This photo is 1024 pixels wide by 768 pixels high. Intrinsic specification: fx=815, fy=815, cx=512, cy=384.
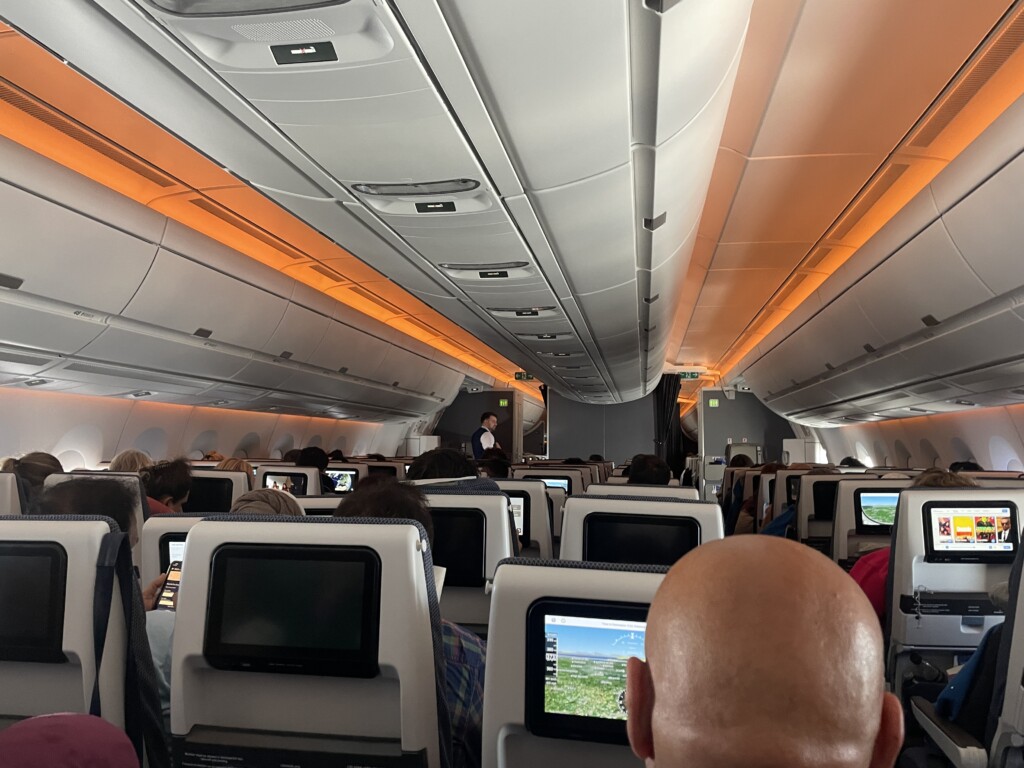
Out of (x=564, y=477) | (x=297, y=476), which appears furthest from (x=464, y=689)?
(x=297, y=476)

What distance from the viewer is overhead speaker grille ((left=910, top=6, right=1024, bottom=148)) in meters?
5.09

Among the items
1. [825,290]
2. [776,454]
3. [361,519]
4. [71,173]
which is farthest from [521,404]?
[361,519]

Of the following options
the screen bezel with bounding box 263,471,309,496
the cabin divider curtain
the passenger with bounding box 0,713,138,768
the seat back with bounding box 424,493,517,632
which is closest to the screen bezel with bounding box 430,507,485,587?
the seat back with bounding box 424,493,517,632

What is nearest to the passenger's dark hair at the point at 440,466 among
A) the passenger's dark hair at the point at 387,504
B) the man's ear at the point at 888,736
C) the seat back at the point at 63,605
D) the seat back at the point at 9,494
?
the seat back at the point at 9,494

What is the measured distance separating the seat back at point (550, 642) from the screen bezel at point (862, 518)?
18.0ft

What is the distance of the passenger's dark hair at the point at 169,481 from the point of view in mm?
5934

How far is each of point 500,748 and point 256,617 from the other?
28.6 inches

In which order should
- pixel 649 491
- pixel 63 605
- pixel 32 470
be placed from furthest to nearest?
pixel 32 470
pixel 649 491
pixel 63 605

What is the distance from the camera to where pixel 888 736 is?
0.95 m

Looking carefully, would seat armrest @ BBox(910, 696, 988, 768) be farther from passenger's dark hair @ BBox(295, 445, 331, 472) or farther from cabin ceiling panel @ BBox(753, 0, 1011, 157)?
passenger's dark hair @ BBox(295, 445, 331, 472)

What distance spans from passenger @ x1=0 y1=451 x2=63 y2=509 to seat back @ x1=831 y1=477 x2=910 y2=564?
636cm

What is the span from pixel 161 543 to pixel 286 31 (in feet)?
7.31

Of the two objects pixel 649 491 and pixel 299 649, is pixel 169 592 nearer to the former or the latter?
pixel 299 649

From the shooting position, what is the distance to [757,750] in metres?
0.89
